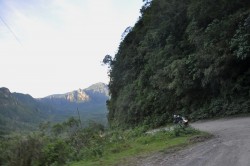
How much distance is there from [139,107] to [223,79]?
590 inches

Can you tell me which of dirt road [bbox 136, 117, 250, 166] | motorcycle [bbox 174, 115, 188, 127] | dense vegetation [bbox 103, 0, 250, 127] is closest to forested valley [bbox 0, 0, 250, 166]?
dense vegetation [bbox 103, 0, 250, 127]

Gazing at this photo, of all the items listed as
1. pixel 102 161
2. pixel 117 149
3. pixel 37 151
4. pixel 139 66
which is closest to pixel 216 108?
pixel 117 149

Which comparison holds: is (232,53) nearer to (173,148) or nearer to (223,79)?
(223,79)

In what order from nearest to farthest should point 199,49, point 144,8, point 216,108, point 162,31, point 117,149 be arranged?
point 117,149 < point 216,108 < point 199,49 < point 162,31 < point 144,8

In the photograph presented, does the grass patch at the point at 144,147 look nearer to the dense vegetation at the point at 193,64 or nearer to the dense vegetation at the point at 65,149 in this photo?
the dense vegetation at the point at 65,149

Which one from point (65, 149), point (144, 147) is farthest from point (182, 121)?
point (65, 149)

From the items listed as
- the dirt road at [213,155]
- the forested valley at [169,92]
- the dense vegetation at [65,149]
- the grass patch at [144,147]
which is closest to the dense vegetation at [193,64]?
the forested valley at [169,92]

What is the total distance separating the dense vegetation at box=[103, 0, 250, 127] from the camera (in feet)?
82.3

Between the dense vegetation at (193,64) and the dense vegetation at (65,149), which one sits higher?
the dense vegetation at (193,64)

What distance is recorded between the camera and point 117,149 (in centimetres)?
1670

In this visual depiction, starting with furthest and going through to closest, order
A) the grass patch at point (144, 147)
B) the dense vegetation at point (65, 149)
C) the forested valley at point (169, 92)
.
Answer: the forested valley at point (169, 92) → the grass patch at point (144, 147) → the dense vegetation at point (65, 149)

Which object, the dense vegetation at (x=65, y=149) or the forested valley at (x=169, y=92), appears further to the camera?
the forested valley at (x=169, y=92)

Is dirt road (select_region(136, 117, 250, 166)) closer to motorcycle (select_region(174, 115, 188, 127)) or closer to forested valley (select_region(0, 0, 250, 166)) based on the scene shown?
forested valley (select_region(0, 0, 250, 166))

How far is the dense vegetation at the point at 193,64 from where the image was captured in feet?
82.3
